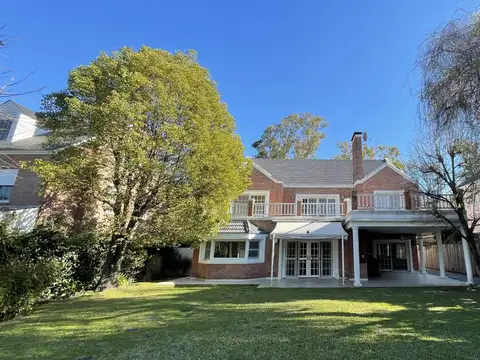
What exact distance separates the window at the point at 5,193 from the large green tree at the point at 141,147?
134 inches

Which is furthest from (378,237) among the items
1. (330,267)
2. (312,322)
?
(312,322)

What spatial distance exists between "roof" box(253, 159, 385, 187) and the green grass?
11643 millimetres

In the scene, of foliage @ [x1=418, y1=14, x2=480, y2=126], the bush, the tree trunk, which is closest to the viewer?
foliage @ [x1=418, y1=14, x2=480, y2=126]

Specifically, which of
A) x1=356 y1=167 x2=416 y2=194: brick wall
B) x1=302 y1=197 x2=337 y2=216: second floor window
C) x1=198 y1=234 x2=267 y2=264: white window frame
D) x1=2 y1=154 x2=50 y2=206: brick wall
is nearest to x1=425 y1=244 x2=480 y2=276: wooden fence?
x1=356 y1=167 x2=416 y2=194: brick wall

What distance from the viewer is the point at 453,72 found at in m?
5.99

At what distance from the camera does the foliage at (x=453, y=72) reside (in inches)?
227

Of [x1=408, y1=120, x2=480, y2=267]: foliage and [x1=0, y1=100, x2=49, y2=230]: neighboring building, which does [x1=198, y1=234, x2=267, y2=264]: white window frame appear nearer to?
[x1=408, y1=120, x2=480, y2=267]: foliage

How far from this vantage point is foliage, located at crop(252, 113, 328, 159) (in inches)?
1634

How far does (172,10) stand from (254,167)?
1091 cm

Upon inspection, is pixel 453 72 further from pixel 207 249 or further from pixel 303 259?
pixel 207 249

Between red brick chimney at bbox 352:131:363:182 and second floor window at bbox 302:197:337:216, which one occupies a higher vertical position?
red brick chimney at bbox 352:131:363:182

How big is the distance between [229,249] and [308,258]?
486cm

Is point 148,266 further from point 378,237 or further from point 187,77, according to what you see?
point 378,237

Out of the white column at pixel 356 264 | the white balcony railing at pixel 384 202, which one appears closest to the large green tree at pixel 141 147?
the white column at pixel 356 264
